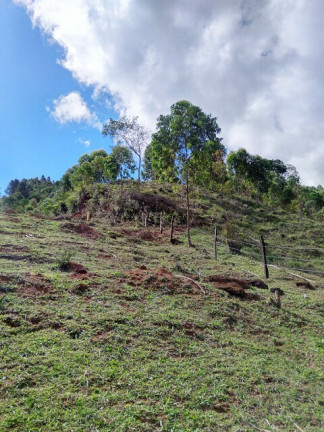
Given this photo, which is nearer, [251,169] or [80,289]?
[80,289]

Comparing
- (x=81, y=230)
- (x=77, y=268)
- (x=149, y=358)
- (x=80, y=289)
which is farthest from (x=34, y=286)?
(x=81, y=230)

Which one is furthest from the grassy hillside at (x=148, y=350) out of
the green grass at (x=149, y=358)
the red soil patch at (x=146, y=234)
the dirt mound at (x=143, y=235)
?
the red soil patch at (x=146, y=234)

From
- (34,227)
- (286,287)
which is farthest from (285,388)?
(34,227)

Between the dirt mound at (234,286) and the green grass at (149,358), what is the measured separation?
1.13ft

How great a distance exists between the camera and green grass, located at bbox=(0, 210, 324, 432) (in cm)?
392

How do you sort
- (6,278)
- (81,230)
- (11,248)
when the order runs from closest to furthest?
(6,278)
(11,248)
(81,230)

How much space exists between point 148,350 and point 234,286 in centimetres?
470

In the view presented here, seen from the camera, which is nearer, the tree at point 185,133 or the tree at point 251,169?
the tree at point 185,133

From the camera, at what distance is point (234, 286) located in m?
9.53

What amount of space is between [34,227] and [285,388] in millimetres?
15150

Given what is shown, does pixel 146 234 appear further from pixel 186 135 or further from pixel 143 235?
pixel 186 135

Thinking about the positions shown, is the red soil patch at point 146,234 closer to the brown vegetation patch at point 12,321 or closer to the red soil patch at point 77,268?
the red soil patch at point 77,268

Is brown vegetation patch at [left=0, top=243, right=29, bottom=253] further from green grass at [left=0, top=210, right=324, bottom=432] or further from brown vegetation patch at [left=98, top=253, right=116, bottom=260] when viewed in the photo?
brown vegetation patch at [left=98, top=253, right=116, bottom=260]

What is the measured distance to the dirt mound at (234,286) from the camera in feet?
30.2
